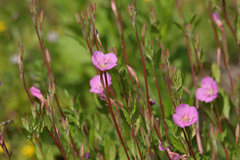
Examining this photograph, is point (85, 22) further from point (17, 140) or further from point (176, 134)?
point (17, 140)

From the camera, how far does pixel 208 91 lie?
1.39m

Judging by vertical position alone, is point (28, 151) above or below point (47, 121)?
below

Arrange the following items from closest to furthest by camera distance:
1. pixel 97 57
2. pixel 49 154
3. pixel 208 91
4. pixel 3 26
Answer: pixel 97 57
pixel 49 154
pixel 208 91
pixel 3 26

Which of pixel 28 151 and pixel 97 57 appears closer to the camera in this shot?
pixel 97 57

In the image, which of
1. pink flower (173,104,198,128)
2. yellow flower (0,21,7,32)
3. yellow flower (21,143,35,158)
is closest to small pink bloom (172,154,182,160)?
pink flower (173,104,198,128)

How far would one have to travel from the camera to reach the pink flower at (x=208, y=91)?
4.45 ft

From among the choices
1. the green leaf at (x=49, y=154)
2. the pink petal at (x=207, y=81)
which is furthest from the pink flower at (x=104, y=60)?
the pink petal at (x=207, y=81)

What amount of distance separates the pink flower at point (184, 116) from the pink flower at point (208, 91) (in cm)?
22

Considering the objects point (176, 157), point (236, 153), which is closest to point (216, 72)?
point (236, 153)

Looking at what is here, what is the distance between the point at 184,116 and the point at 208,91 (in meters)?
0.32

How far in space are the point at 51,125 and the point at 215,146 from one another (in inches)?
27.2

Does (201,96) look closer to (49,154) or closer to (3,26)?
(49,154)

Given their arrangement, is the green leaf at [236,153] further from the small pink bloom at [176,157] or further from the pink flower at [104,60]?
the pink flower at [104,60]

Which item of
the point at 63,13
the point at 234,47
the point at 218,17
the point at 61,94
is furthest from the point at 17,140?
the point at 234,47
